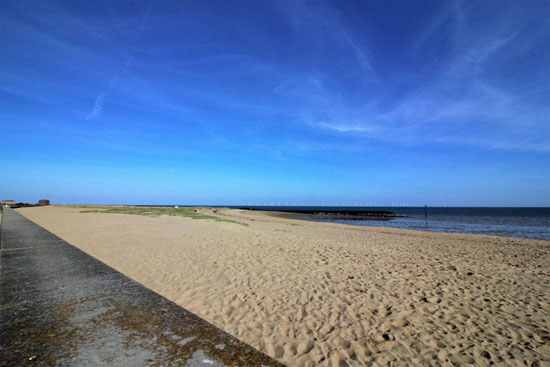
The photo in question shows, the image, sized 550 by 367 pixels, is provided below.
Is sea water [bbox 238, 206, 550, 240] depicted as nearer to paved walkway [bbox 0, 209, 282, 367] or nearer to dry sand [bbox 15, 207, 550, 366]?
dry sand [bbox 15, 207, 550, 366]

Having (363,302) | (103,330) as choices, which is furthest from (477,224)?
(103,330)

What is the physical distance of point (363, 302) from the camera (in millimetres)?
5684

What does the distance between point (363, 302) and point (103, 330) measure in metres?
4.92

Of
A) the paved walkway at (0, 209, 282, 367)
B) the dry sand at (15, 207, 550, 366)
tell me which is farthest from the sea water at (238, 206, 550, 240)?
the paved walkway at (0, 209, 282, 367)

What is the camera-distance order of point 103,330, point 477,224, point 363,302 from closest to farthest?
point 103,330 < point 363,302 < point 477,224

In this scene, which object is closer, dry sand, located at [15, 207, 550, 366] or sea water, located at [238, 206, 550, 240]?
dry sand, located at [15, 207, 550, 366]

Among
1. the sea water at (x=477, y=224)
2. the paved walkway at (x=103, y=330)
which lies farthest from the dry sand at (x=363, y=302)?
the sea water at (x=477, y=224)

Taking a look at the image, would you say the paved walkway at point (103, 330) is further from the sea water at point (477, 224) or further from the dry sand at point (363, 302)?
the sea water at point (477, 224)

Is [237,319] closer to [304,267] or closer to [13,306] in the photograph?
[13,306]

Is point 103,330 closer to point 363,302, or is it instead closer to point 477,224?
point 363,302

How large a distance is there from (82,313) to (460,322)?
6.34 m

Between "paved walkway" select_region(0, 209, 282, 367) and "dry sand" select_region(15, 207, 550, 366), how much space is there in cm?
140

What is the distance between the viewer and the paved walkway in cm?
233

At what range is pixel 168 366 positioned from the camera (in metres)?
2.21
